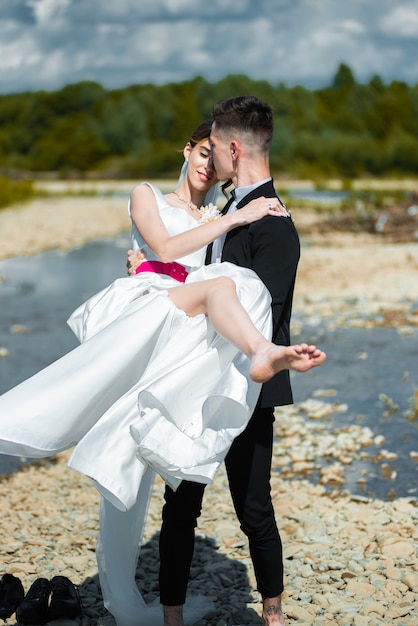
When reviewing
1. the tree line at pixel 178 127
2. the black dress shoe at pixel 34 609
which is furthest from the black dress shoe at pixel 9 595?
the tree line at pixel 178 127

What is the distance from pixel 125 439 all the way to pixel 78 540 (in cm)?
207

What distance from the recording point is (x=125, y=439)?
11.1 ft

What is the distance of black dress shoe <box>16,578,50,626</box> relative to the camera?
13.4 ft

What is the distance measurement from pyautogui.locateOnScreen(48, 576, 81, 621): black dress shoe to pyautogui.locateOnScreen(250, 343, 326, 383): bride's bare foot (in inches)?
66.0

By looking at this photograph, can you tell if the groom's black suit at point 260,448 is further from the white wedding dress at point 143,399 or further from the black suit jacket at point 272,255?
the white wedding dress at point 143,399

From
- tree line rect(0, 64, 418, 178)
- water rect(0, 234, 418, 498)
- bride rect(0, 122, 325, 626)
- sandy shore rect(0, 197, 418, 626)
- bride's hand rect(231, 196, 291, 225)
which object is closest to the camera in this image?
bride rect(0, 122, 325, 626)

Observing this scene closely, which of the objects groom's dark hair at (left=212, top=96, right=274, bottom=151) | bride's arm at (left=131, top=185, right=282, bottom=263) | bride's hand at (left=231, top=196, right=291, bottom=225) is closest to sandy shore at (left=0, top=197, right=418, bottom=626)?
bride's arm at (left=131, top=185, right=282, bottom=263)

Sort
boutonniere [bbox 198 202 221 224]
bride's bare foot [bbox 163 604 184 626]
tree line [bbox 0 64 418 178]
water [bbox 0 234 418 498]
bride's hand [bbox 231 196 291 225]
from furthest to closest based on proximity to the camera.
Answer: tree line [bbox 0 64 418 178] → water [bbox 0 234 418 498] → boutonniere [bbox 198 202 221 224] → bride's bare foot [bbox 163 604 184 626] → bride's hand [bbox 231 196 291 225]

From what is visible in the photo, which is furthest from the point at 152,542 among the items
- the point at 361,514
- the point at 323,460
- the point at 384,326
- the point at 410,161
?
the point at 410,161

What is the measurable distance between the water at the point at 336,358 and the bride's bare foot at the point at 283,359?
2.91 m

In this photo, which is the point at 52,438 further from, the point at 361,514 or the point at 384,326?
the point at 384,326

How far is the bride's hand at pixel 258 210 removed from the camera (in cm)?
349

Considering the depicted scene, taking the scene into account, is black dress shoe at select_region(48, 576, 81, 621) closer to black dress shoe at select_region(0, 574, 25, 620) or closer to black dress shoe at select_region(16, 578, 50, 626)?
black dress shoe at select_region(16, 578, 50, 626)

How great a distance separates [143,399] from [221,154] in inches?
40.8
